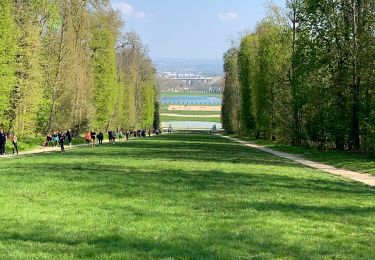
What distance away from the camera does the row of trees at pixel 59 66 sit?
40.8 m

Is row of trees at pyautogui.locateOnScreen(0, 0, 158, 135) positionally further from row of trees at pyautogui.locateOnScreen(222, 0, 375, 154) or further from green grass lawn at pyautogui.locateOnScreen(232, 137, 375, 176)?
green grass lawn at pyautogui.locateOnScreen(232, 137, 375, 176)

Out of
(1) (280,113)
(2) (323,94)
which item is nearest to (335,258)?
(2) (323,94)

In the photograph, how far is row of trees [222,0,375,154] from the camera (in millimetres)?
32344

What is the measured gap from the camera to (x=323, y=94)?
36.1 meters

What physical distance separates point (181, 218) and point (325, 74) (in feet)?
97.7

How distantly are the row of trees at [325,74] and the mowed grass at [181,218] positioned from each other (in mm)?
16382

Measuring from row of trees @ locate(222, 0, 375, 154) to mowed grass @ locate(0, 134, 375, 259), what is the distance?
16.4 meters

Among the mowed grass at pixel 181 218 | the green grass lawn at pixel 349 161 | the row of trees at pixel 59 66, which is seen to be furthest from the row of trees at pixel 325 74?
the row of trees at pixel 59 66

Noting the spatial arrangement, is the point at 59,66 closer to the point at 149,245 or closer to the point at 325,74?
the point at 325,74

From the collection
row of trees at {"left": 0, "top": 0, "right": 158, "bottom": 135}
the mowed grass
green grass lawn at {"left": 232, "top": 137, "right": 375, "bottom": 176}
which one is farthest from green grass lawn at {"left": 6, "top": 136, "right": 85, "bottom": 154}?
the mowed grass

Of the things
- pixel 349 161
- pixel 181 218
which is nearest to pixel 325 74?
pixel 349 161

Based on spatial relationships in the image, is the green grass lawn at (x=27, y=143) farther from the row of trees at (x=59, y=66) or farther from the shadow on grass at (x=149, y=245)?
the shadow on grass at (x=149, y=245)

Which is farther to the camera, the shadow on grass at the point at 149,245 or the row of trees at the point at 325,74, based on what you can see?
the row of trees at the point at 325,74

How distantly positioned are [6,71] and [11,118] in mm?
5888
